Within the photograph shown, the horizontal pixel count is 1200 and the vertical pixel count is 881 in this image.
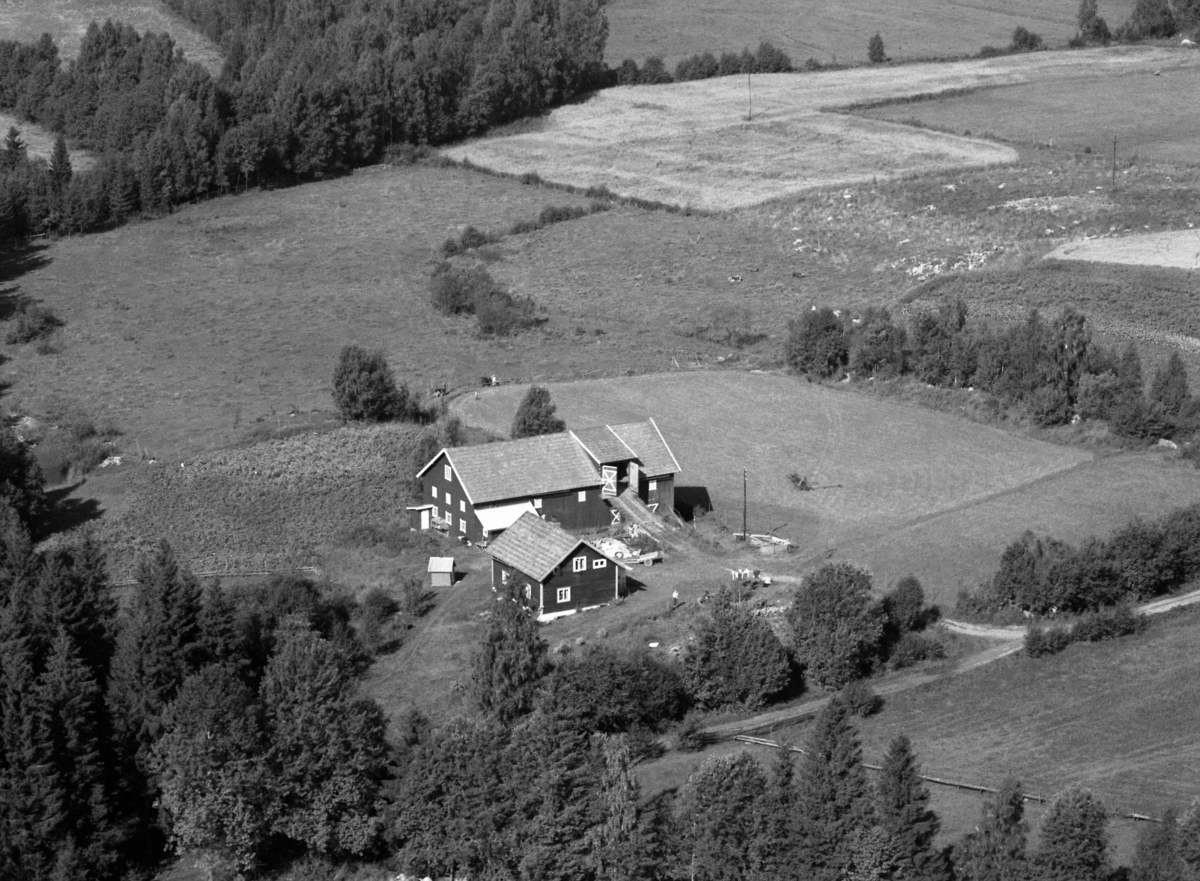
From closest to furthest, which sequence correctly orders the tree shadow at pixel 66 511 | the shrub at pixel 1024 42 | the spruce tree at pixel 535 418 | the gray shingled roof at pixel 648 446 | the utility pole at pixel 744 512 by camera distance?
1. the utility pole at pixel 744 512
2. the gray shingled roof at pixel 648 446
3. the tree shadow at pixel 66 511
4. the spruce tree at pixel 535 418
5. the shrub at pixel 1024 42

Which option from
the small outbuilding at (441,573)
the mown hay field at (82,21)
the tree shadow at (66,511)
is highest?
the mown hay field at (82,21)

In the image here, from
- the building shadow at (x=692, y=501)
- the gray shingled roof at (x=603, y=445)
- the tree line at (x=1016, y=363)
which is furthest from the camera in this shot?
the tree line at (x=1016, y=363)

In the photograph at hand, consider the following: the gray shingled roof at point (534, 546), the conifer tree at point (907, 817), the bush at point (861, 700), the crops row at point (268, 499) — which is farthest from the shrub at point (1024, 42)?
the conifer tree at point (907, 817)

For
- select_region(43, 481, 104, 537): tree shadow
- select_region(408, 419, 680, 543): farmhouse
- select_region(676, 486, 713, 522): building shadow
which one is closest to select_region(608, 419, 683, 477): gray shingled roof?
select_region(408, 419, 680, 543): farmhouse

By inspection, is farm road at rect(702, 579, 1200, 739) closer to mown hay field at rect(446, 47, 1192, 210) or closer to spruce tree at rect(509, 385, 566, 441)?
spruce tree at rect(509, 385, 566, 441)

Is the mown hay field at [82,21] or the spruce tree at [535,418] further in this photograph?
the mown hay field at [82,21]

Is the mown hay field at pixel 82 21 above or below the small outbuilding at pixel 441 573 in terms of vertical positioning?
above

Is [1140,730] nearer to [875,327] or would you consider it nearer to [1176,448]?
[1176,448]

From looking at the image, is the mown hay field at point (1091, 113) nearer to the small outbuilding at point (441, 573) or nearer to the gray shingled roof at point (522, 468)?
the gray shingled roof at point (522, 468)
